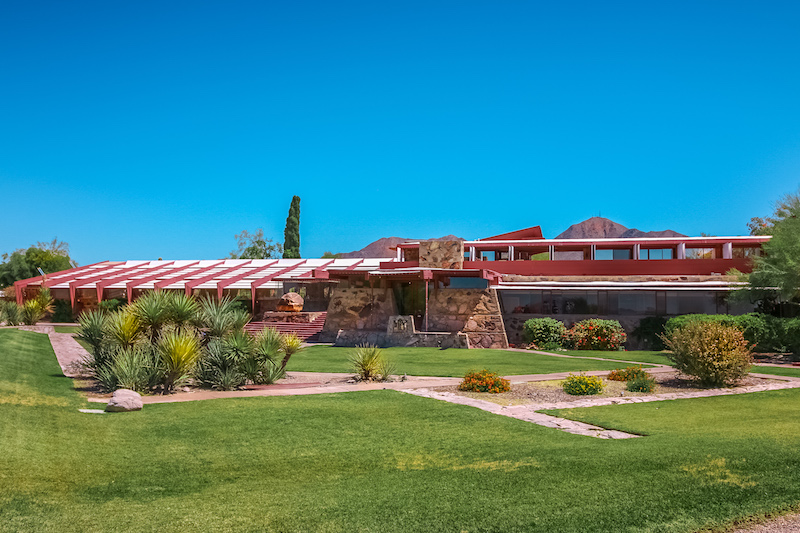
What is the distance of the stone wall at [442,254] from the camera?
30000 millimetres

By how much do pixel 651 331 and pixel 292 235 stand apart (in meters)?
45.3

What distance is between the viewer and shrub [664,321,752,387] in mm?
13680

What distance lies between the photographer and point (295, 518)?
5.29 metres

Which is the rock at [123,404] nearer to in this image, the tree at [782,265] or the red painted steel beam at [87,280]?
the tree at [782,265]

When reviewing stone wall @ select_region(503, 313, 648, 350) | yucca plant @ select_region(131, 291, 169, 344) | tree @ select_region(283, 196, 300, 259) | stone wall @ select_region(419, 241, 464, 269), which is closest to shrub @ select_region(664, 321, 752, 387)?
yucca plant @ select_region(131, 291, 169, 344)

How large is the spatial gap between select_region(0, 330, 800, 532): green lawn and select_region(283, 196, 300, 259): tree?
5359cm

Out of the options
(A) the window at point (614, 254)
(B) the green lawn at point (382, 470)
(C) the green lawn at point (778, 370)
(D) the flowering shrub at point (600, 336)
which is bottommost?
(C) the green lawn at point (778, 370)

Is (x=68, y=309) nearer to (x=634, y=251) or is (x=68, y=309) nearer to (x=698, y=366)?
(x=634, y=251)

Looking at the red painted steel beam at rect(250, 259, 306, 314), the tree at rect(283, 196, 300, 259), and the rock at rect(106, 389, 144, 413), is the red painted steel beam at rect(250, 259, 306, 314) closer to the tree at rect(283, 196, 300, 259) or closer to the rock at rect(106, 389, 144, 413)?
the tree at rect(283, 196, 300, 259)

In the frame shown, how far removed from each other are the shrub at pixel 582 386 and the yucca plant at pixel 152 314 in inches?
372

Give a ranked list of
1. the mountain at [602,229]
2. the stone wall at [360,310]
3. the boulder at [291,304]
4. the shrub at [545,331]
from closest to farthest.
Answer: the shrub at [545,331] < the stone wall at [360,310] < the boulder at [291,304] < the mountain at [602,229]

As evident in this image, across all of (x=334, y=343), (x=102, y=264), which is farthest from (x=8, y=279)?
(x=334, y=343)

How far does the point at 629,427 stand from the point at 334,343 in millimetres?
19130

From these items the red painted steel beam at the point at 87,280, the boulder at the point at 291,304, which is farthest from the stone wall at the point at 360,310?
the red painted steel beam at the point at 87,280
